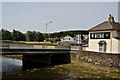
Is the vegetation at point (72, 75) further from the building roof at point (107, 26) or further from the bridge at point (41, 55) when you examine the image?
the building roof at point (107, 26)

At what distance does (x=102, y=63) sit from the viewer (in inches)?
1639

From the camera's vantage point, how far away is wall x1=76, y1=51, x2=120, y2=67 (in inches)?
1561

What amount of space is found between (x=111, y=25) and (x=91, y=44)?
6332 mm

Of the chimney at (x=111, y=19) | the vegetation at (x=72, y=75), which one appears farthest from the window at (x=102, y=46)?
the vegetation at (x=72, y=75)

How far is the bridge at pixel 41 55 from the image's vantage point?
4222 centimetres

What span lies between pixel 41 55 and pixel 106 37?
13.7 metres

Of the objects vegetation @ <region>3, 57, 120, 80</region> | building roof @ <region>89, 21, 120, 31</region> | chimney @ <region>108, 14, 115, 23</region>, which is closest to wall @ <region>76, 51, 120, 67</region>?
vegetation @ <region>3, 57, 120, 80</region>

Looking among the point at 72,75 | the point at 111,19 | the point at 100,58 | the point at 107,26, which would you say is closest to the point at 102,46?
the point at 107,26

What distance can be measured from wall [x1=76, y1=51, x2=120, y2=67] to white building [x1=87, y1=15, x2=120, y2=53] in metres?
3.25

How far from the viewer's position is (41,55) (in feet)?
164

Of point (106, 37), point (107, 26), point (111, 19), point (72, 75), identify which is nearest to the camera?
point (72, 75)

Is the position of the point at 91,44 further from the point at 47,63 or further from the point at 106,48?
the point at 47,63

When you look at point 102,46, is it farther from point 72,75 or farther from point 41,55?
point 72,75

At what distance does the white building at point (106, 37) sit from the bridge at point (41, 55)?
5.75 m
